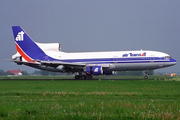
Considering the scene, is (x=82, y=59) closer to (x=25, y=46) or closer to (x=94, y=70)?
(x=94, y=70)

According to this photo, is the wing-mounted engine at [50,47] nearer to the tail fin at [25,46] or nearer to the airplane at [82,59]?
the airplane at [82,59]

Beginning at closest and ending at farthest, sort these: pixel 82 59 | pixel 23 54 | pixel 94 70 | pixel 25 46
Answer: pixel 94 70
pixel 82 59
pixel 23 54
pixel 25 46

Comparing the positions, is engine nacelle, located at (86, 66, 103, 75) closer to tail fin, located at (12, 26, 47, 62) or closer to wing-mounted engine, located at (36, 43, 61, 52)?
wing-mounted engine, located at (36, 43, 61, 52)

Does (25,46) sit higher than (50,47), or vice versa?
(25,46)

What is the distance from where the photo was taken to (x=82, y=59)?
48.8 metres

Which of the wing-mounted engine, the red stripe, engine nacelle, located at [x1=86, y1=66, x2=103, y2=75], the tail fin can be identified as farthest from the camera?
the wing-mounted engine

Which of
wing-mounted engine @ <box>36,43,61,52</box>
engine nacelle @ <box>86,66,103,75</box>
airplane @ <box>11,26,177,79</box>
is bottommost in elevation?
engine nacelle @ <box>86,66,103,75</box>

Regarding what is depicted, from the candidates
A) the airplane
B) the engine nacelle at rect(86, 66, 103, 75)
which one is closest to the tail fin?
the airplane

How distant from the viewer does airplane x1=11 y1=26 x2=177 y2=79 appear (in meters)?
45.0

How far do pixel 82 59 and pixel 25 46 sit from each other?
12535mm

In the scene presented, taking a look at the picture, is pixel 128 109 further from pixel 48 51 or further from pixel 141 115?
pixel 48 51

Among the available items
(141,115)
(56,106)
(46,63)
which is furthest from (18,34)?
(141,115)

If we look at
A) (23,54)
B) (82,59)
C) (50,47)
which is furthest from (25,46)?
(82,59)

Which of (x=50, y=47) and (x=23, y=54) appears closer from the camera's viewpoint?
(x=23, y=54)
